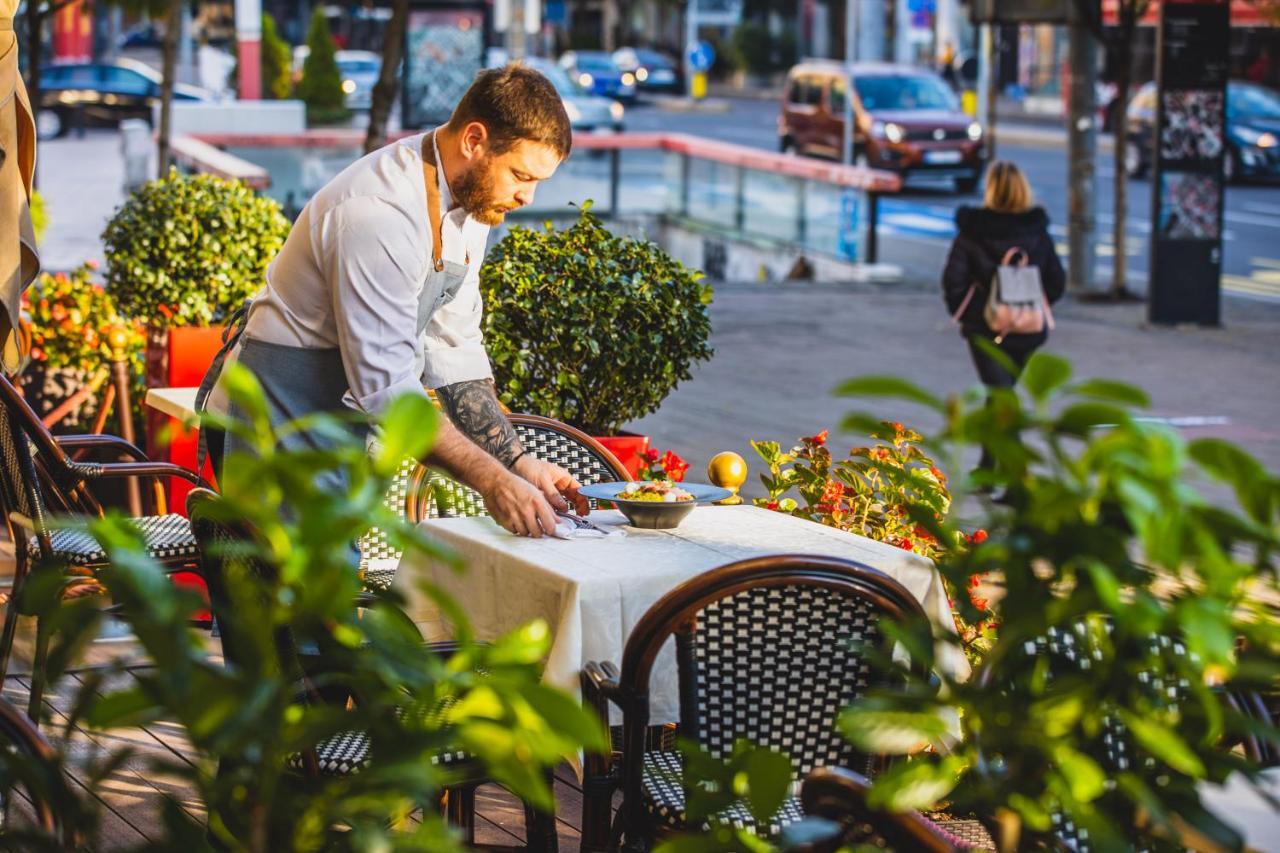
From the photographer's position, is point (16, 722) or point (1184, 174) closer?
point (16, 722)

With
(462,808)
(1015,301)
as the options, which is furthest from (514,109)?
(1015,301)

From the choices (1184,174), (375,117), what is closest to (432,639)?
(375,117)

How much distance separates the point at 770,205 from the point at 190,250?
39.8 ft

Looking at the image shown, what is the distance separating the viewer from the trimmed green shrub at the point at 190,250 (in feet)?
25.2

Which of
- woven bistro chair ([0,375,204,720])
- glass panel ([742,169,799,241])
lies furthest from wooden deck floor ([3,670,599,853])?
glass panel ([742,169,799,241])

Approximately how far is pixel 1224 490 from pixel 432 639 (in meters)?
5.84

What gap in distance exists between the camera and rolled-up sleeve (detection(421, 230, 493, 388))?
4.37 m

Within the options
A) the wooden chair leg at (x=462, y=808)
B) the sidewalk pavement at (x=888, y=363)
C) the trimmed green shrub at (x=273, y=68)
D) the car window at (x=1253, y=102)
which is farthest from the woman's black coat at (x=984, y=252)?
the trimmed green shrub at (x=273, y=68)

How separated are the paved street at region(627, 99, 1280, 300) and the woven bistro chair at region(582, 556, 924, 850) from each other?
15.1 m

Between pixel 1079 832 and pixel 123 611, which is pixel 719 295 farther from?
pixel 123 611

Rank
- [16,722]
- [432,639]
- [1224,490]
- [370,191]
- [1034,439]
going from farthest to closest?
[1034,439]
[1224,490]
[432,639]
[370,191]
[16,722]

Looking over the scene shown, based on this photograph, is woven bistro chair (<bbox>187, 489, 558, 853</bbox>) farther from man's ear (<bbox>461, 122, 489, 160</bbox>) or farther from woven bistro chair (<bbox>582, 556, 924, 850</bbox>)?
man's ear (<bbox>461, 122, 489, 160</bbox>)

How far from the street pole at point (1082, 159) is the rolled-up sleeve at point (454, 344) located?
42.3ft

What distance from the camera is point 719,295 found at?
1694 cm
